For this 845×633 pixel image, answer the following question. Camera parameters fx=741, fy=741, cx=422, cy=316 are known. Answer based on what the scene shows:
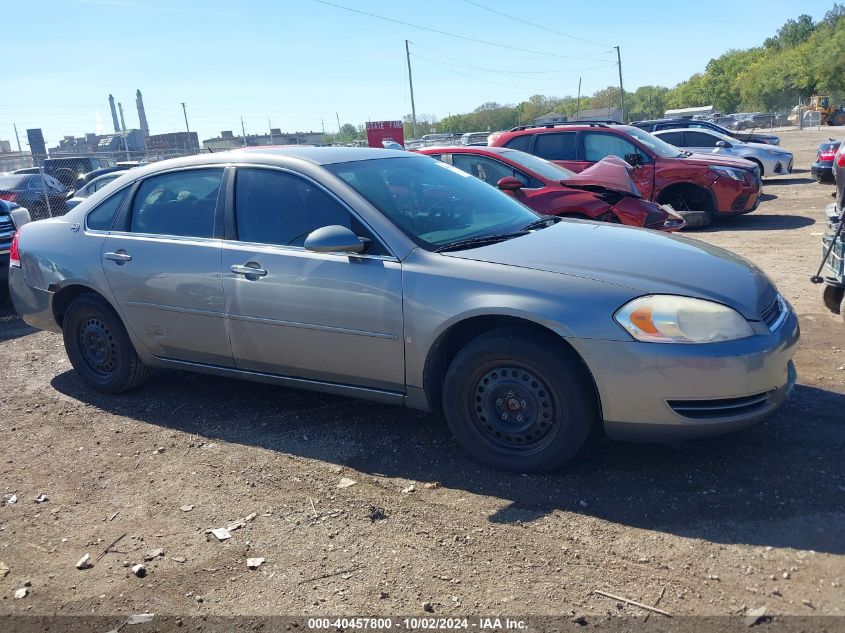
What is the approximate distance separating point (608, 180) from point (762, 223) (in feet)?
18.1

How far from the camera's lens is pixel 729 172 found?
1177 centimetres

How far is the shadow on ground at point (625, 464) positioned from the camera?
3234 mm

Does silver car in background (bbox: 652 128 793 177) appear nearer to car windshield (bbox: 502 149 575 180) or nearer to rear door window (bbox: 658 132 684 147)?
rear door window (bbox: 658 132 684 147)

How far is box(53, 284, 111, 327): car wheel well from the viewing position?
17.3ft

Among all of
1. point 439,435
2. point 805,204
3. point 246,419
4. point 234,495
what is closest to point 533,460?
point 439,435

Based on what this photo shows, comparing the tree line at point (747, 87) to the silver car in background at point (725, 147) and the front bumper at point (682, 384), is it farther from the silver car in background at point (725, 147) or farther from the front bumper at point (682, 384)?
the front bumper at point (682, 384)

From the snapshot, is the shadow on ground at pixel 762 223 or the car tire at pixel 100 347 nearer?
the car tire at pixel 100 347

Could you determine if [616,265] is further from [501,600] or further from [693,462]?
[501,600]

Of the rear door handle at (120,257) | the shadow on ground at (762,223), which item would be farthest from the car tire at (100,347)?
the shadow on ground at (762,223)

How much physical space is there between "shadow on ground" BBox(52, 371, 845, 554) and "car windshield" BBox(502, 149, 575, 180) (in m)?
4.41

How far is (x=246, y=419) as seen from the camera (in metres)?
4.80

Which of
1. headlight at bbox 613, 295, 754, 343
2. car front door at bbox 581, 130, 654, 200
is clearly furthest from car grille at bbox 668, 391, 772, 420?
car front door at bbox 581, 130, 654, 200

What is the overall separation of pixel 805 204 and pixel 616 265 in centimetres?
1233

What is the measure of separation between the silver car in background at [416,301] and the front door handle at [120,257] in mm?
15
